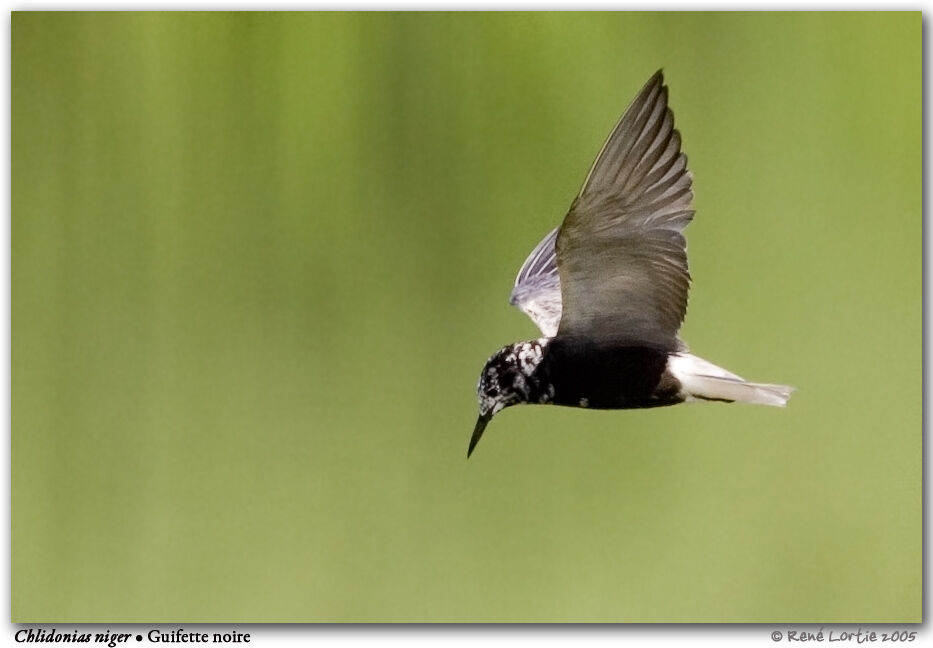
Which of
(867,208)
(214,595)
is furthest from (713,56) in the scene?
(214,595)

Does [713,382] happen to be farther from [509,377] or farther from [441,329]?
[441,329]

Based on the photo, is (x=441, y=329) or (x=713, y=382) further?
(x=441, y=329)

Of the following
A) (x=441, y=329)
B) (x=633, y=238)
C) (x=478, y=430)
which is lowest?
(x=478, y=430)

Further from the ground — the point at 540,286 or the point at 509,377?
the point at 540,286

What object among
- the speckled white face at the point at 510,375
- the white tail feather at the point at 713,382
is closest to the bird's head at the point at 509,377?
the speckled white face at the point at 510,375

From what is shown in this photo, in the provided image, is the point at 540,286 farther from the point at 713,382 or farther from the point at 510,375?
the point at 713,382

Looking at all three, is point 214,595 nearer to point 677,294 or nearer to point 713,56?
point 677,294

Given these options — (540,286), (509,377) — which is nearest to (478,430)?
(509,377)
